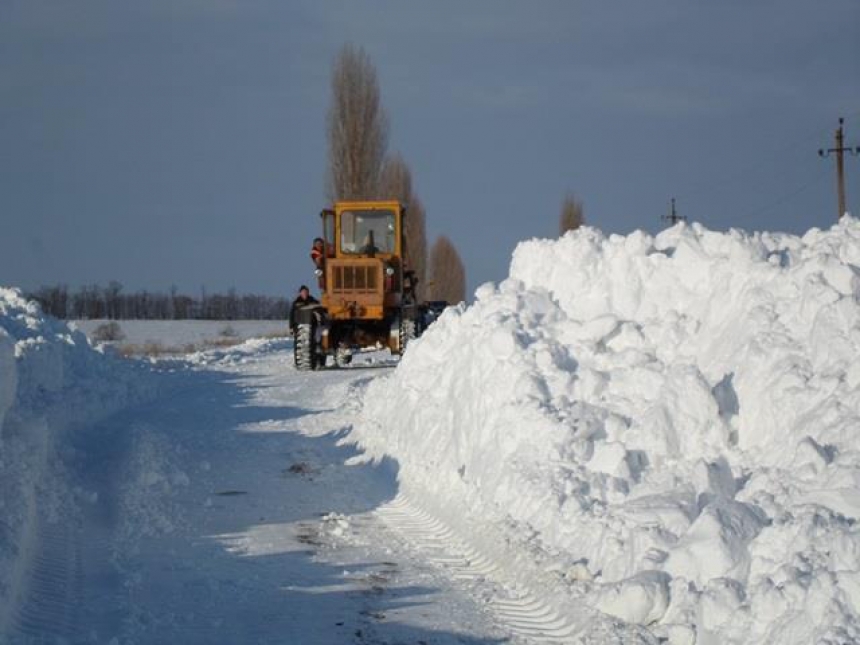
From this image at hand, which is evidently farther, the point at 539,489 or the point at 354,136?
the point at 354,136

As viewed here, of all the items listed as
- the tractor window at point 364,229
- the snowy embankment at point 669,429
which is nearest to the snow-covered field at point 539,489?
the snowy embankment at point 669,429

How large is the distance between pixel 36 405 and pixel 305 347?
9035 mm

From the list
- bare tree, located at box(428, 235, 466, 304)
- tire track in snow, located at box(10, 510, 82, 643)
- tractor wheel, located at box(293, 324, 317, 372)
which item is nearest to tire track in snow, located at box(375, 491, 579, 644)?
tire track in snow, located at box(10, 510, 82, 643)

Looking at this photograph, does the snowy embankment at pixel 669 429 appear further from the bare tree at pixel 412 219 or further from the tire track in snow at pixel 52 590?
the bare tree at pixel 412 219

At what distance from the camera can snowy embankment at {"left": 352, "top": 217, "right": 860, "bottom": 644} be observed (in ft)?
18.4

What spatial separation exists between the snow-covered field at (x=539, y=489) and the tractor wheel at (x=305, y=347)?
933 centimetres

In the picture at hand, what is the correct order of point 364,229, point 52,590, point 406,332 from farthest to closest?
point 364,229 → point 406,332 → point 52,590

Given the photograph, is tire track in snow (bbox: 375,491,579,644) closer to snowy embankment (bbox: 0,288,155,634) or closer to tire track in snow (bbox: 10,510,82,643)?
tire track in snow (bbox: 10,510,82,643)

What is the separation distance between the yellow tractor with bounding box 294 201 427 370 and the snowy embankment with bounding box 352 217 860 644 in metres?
10.2

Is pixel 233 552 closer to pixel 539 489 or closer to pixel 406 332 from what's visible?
pixel 539 489

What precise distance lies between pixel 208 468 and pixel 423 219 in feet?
138

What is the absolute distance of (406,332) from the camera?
2250 centimetres

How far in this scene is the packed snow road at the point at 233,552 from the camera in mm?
6129

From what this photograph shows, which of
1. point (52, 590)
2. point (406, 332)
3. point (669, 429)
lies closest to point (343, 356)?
point (406, 332)
